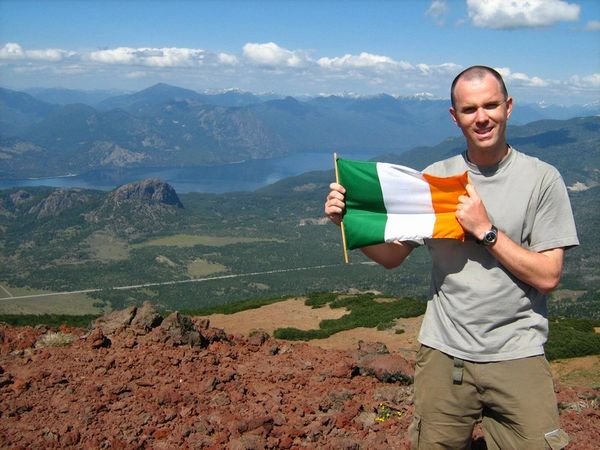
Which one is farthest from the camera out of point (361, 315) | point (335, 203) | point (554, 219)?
point (361, 315)

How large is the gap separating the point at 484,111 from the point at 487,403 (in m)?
2.06

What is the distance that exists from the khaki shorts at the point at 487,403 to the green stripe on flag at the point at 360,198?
46.6 inches

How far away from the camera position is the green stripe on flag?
504 cm

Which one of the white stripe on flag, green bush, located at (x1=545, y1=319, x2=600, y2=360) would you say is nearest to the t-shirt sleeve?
the white stripe on flag

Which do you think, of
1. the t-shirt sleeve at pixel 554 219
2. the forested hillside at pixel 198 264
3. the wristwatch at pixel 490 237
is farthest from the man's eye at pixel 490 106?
the forested hillside at pixel 198 264

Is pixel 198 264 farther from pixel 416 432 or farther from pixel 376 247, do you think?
pixel 416 432

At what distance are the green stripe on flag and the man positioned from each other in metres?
0.98

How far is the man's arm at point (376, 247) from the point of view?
4762mm

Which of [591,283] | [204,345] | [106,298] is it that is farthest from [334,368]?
[591,283]

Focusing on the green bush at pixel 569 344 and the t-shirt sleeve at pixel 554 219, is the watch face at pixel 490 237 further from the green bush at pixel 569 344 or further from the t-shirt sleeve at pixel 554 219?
the green bush at pixel 569 344

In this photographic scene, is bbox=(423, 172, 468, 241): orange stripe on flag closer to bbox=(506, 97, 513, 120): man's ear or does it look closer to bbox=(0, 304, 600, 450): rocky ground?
bbox=(506, 97, 513, 120): man's ear

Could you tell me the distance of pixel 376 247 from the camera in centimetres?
484

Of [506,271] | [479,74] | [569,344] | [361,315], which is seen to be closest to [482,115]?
[479,74]

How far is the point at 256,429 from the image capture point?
24.9ft
